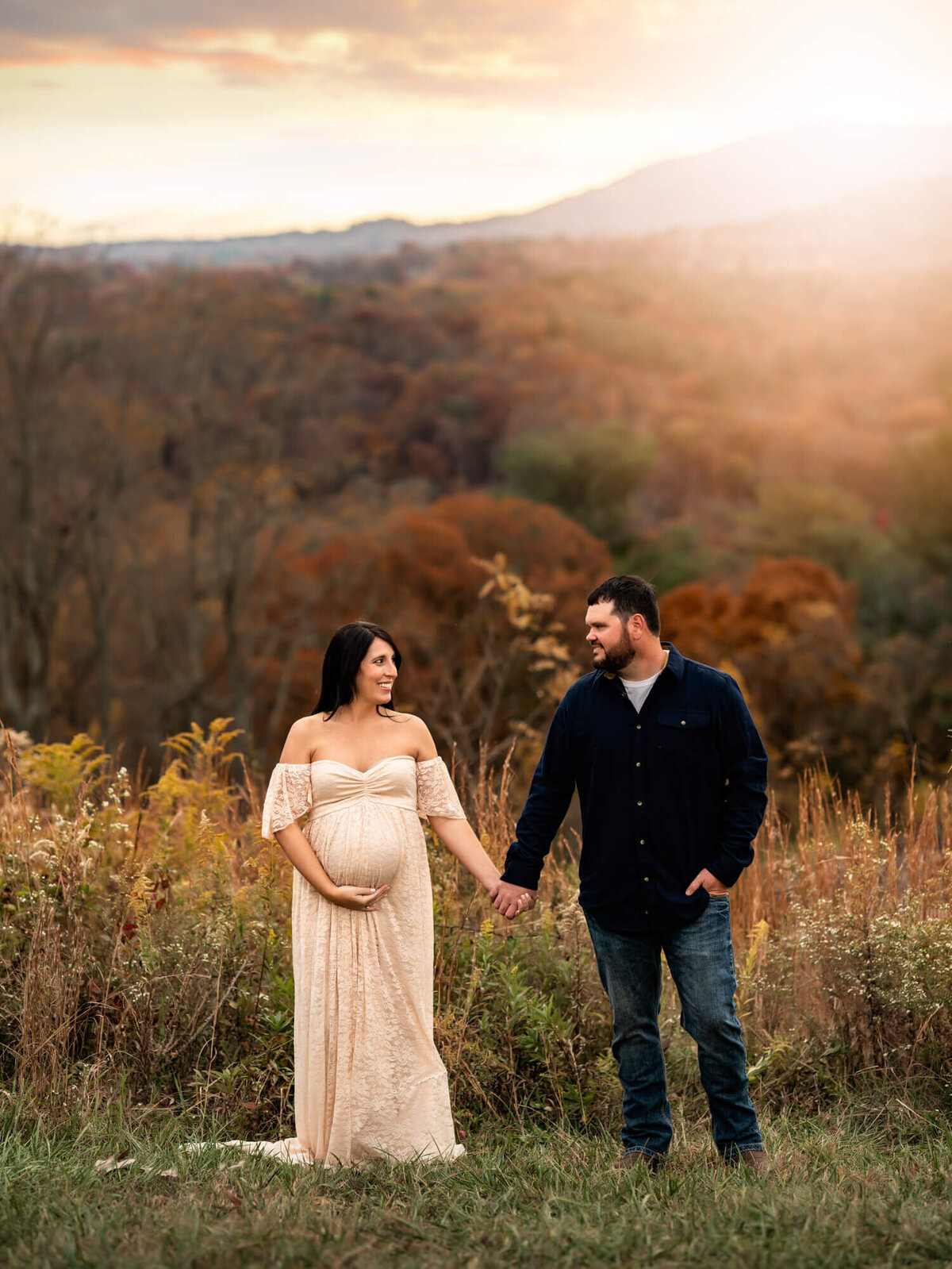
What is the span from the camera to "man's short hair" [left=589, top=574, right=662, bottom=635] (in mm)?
4008

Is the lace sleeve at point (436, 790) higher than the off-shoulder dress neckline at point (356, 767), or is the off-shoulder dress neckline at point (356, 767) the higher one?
the off-shoulder dress neckline at point (356, 767)

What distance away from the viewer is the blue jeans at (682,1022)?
3916mm

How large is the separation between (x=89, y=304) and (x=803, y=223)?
121 ft

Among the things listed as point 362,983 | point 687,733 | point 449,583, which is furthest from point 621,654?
point 449,583

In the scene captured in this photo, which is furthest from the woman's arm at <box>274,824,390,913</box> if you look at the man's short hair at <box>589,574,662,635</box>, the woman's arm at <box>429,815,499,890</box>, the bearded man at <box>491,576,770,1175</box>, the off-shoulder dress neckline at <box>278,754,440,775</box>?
the man's short hair at <box>589,574,662,635</box>

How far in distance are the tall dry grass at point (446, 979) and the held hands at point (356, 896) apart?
32.4 inches

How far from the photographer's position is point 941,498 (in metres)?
37.1

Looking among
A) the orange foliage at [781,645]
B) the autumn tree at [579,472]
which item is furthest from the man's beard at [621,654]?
the autumn tree at [579,472]

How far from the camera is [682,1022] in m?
3.98

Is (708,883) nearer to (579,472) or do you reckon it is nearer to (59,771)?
(59,771)

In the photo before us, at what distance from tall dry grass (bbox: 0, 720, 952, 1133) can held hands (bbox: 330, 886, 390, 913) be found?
0.82 metres

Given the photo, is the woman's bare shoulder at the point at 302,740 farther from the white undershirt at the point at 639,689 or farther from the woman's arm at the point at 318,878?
the white undershirt at the point at 639,689

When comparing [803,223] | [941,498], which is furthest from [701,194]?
[941,498]

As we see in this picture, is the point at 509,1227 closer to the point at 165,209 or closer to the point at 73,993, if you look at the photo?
the point at 73,993
